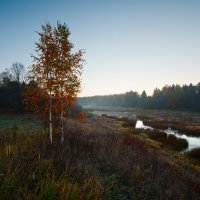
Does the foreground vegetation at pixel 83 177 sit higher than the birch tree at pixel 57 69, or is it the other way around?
the birch tree at pixel 57 69

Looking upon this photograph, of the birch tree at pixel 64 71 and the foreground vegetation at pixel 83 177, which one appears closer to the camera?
the foreground vegetation at pixel 83 177

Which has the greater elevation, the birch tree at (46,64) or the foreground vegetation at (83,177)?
the birch tree at (46,64)

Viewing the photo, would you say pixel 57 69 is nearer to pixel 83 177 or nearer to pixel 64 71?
pixel 64 71

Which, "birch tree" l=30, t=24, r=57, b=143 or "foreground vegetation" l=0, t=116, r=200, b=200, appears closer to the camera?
"foreground vegetation" l=0, t=116, r=200, b=200

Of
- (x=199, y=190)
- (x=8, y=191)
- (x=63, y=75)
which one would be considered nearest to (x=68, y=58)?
(x=63, y=75)

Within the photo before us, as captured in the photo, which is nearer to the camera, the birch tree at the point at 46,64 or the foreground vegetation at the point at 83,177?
the foreground vegetation at the point at 83,177

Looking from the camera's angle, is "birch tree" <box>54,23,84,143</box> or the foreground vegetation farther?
"birch tree" <box>54,23,84,143</box>

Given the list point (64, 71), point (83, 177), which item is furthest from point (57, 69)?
point (83, 177)

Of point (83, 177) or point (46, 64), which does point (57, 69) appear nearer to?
point (46, 64)

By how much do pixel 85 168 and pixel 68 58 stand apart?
273 inches

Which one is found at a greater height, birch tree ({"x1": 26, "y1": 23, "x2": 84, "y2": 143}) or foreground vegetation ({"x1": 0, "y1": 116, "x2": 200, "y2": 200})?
birch tree ({"x1": 26, "y1": 23, "x2": 84, "y2": 143})

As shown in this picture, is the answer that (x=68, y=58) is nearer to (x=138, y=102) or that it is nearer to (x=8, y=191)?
(x=8, y=191)

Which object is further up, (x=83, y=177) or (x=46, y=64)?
(x=46, y=64)

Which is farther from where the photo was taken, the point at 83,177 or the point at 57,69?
the point at 57,69
